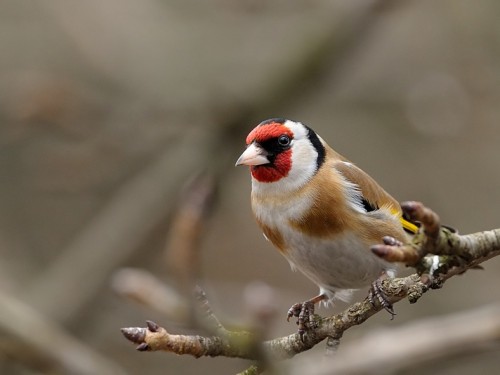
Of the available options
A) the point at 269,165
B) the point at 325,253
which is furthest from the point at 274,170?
the point at 325,253

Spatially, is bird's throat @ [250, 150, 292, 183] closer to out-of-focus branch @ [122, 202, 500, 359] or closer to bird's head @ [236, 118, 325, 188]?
bird's head @ [236, 118, 325, 188]

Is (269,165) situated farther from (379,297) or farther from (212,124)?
(212,124)

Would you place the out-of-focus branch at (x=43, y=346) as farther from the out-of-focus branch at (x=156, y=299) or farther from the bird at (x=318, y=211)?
the out-of-focus branch at (x=156, y=299)

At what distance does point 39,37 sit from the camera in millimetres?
6539

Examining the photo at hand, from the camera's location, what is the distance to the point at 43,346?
3.71 metres

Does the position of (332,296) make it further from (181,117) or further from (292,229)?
(181,117)

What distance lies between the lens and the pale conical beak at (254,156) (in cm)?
384

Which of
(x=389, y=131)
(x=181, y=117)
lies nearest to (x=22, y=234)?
(x=181, y=117)

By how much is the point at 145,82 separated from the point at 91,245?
4.46 ft

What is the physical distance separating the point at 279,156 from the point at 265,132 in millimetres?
133

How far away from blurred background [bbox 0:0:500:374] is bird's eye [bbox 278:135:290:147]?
0.99 metres

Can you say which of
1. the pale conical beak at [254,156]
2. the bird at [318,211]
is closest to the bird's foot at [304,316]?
the bird at [318,211]

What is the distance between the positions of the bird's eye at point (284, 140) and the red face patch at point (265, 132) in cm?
2

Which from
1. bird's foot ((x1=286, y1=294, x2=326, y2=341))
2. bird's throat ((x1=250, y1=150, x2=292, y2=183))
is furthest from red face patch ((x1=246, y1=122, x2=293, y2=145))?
bird's foot ((x1=286, y1=294, x2=326, y2=341))
